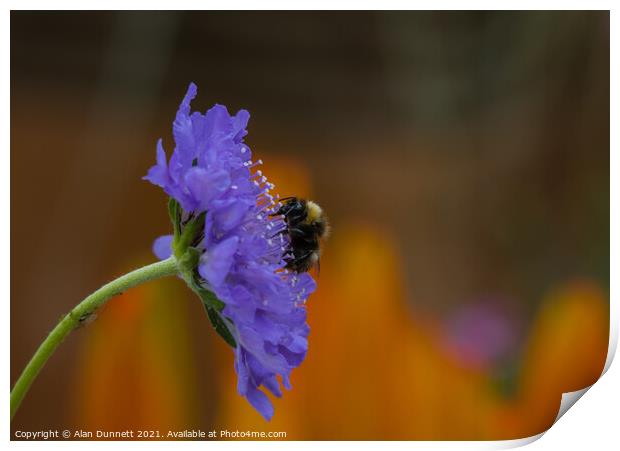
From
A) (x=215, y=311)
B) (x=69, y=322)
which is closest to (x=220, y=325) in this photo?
(x=215, y=311)

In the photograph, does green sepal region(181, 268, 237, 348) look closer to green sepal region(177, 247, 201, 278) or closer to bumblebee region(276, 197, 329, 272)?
green sepal region(177, 247, 201, 278)

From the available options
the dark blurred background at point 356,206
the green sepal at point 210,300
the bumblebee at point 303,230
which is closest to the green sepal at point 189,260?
the green sepal at point 210,300

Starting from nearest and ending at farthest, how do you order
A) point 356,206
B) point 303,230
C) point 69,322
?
point 69,322 < point 303,230 < point 356,206

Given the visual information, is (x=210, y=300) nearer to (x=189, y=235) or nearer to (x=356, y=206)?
(x=189, y=235)

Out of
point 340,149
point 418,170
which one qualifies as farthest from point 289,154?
point 418,170

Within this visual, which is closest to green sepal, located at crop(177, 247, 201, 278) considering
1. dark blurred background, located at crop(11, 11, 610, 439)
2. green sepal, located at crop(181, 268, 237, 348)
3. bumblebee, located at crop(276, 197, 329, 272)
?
green sepal, located at crop(181, 268, 237, 348)

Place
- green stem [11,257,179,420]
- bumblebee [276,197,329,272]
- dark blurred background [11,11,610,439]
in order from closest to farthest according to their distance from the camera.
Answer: green stem [11,257,179,420] < bumblebee [276,197,329,272] < dark blurred background [11,11,610,439]

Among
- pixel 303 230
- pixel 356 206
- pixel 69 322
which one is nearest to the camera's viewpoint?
pixel 69 322
